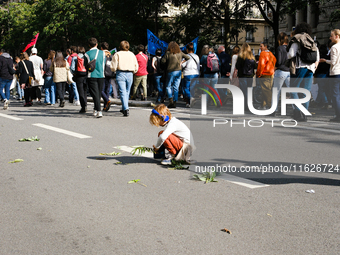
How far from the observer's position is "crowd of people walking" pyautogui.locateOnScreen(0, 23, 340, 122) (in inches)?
394

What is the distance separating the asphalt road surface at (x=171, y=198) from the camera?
347 cm

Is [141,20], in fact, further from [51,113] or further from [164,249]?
[164,249]

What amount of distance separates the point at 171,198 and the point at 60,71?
36.2ft

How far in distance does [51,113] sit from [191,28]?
16.9m

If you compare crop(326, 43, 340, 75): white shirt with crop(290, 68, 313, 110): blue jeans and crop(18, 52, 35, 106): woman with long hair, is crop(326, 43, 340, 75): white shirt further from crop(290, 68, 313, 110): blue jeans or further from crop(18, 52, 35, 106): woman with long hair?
crop(18, 52, 35, 106): woman with long hair

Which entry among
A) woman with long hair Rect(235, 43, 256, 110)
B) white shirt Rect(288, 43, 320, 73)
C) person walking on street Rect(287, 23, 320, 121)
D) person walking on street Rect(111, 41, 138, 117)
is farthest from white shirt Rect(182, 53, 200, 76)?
white shirt Rect(288, 43, 320, 73)

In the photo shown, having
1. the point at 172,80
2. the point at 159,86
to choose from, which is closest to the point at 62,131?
the point at 172,80

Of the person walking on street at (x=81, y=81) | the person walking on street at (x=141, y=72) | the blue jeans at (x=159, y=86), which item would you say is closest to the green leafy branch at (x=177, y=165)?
the person walking on street at (x=81, y=81)

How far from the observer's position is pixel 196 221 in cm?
391

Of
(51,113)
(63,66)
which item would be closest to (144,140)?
(51,113)

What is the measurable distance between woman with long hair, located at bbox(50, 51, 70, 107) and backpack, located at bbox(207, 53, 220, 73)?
15.0 ft

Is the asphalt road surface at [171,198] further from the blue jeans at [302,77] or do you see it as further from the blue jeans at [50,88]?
the blue jeans at [50,88]

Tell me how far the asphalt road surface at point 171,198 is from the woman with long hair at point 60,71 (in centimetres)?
689

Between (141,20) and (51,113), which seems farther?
(141,20)
